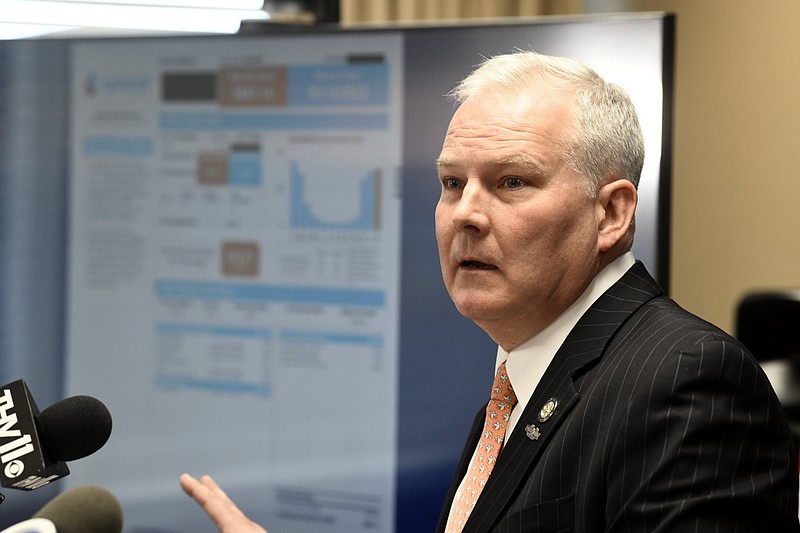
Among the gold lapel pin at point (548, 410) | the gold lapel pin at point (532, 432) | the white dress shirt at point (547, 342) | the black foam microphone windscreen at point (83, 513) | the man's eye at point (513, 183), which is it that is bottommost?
the black foam microphone windscreen at point (83, 513)

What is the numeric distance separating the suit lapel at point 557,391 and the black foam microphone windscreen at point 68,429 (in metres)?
0.59

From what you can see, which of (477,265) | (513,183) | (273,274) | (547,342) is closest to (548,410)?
(547,342)

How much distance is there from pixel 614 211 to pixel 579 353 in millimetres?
270

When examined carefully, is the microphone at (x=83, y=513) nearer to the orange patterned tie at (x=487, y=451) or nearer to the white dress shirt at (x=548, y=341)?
the orange patterned tie at (x=487, y=451)

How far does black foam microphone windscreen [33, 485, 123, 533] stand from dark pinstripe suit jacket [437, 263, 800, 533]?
59cm

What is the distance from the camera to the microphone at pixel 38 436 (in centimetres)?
125

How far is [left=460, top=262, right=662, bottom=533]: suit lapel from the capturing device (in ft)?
4.83

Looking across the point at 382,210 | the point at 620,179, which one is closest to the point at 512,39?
the point at 382,210

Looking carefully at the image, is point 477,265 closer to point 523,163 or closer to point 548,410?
point 523,163

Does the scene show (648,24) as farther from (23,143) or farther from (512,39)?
(23,143)

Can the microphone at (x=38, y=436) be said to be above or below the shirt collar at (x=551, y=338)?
below

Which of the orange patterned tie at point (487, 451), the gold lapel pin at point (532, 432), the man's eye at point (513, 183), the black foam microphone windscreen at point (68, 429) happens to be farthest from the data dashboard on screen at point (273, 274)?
the black foam microphone windscreen at point (68, 429)

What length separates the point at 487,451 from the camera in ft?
5.45

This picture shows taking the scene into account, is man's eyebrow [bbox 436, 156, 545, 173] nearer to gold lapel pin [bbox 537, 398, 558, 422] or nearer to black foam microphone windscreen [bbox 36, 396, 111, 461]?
gold lapel pin [bbox 537, 398, 558, 422]
